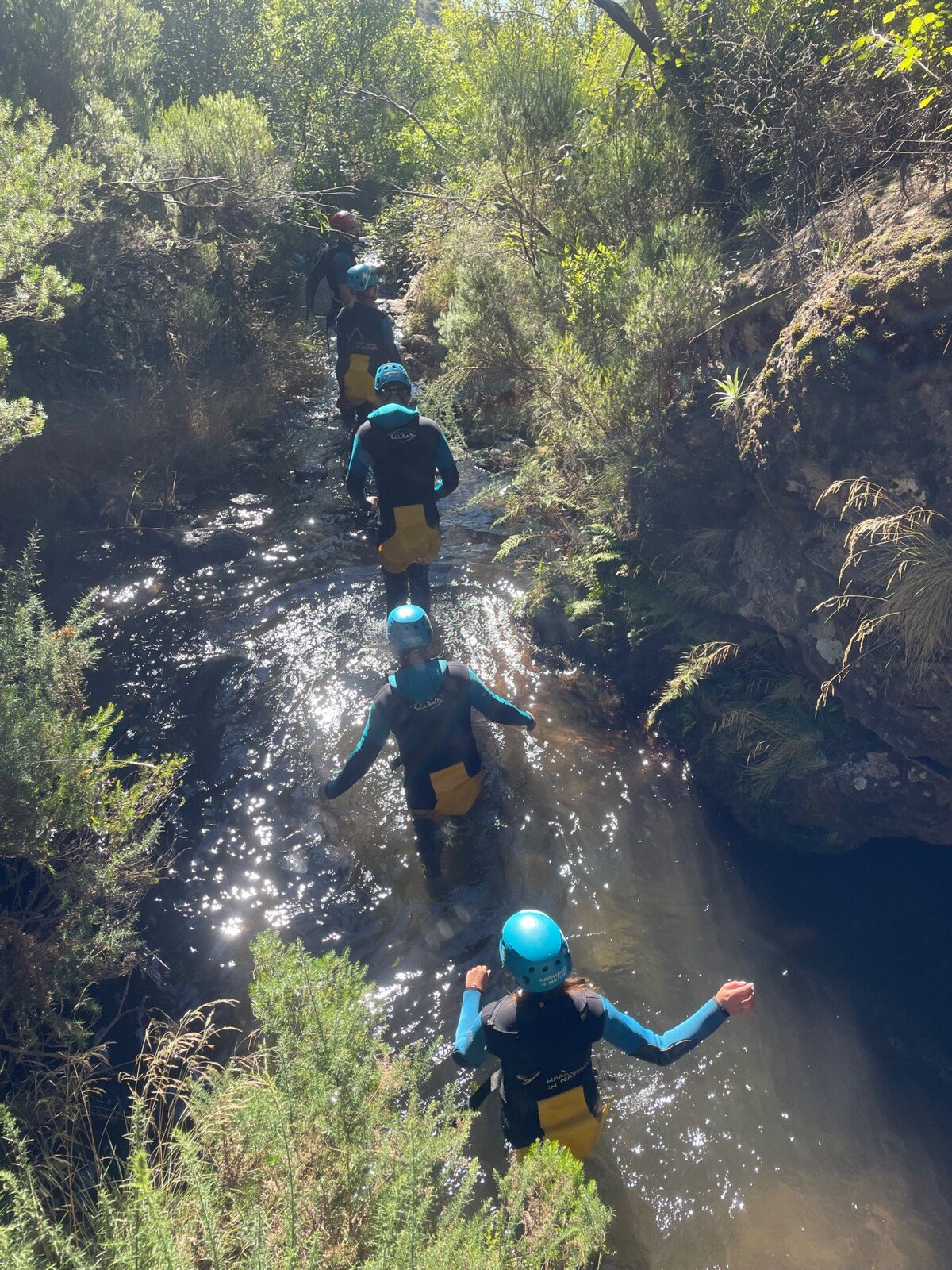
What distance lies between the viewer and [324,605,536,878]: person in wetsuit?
14.3 ft

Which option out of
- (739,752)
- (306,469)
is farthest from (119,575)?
(739,752)

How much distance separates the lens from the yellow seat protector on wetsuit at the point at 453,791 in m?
4.57

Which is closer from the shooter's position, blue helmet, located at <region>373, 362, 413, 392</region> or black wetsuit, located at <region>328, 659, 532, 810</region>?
black wetsuit, located at <region>328, 659, 532, 810</region>

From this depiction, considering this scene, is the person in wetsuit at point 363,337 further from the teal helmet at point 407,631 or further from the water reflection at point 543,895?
the teal helmet at point 407,631

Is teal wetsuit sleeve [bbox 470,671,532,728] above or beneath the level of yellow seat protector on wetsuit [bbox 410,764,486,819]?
A: above

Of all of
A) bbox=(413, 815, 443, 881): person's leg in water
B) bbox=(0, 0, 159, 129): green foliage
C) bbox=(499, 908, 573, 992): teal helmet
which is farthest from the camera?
bbox=(0, 0, 159, 129): green foliage

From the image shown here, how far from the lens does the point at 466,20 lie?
34.3ft

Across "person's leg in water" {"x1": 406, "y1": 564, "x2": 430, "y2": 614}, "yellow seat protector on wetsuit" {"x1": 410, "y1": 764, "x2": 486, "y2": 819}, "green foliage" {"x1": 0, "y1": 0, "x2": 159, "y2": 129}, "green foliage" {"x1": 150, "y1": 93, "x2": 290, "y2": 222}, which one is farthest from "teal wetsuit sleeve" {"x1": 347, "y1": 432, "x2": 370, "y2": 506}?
"green foliage" {"x1": 0, "y1": 0, "x2": 159, "y2": 129}

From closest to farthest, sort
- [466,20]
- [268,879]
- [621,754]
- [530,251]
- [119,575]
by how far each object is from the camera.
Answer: [268,879]
[621,754]
[119,575]
[530,251]
[466,20]

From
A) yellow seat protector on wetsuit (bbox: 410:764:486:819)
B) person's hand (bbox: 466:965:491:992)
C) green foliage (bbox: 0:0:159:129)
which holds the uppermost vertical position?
green foliage (bbox: 0:0:159:129)

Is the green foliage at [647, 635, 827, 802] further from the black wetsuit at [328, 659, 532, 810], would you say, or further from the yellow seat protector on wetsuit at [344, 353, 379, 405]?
the yellow seat protector on wetsuit at [344, 353, 379, 405]

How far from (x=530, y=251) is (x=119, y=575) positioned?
532 centimetres

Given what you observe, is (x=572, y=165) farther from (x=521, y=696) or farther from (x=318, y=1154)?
(x=318, y=1154)

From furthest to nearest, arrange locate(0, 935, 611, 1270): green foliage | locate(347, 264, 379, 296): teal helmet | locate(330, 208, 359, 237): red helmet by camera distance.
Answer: locate(330, 208, 359, 237): red helmet < locate(347, 264, 379, 296): teal helmet < locate(0, 935, 611, 1270): green foliage
